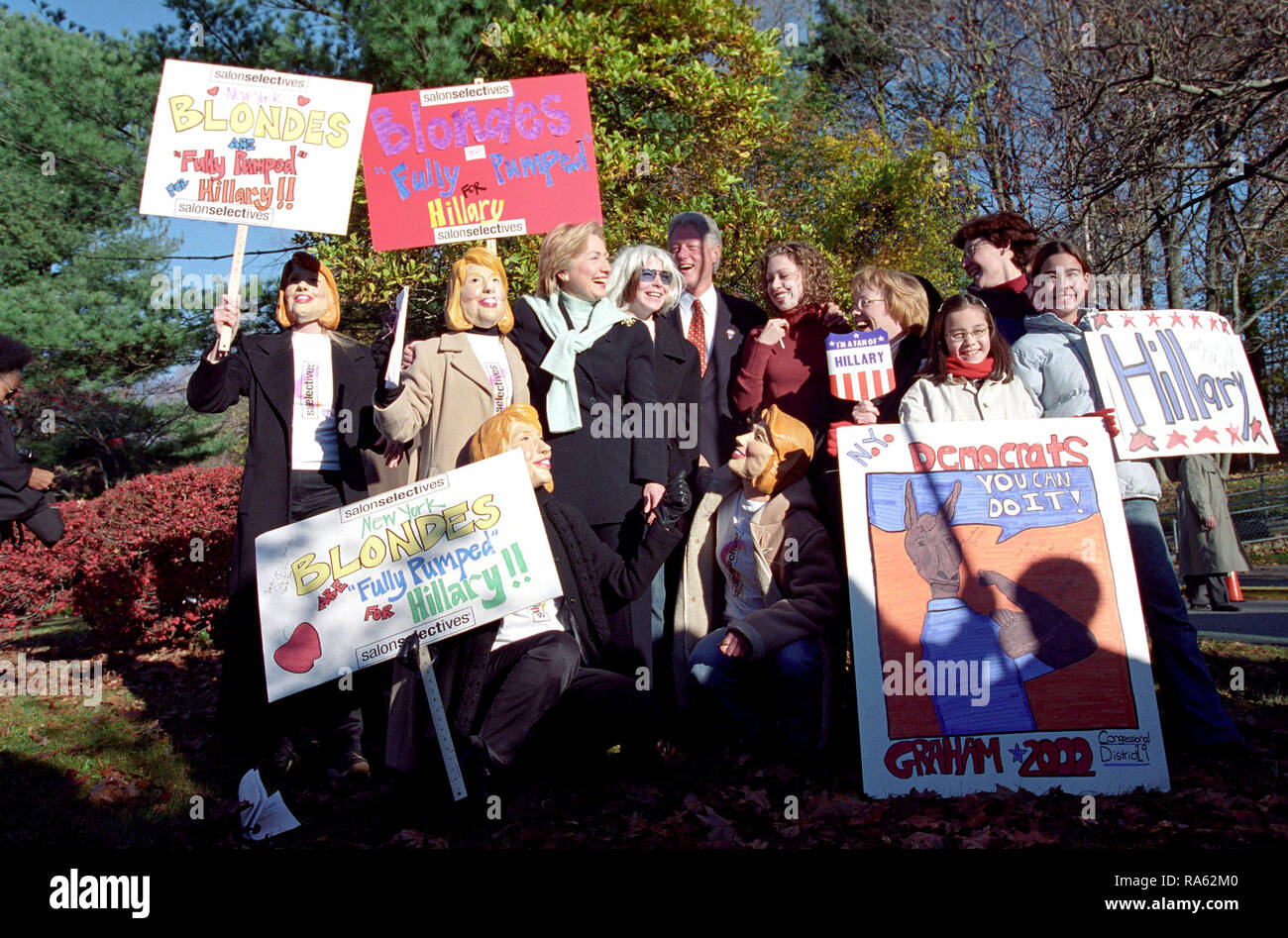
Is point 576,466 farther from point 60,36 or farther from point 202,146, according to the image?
point 60,36

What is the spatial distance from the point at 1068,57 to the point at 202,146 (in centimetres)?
1033

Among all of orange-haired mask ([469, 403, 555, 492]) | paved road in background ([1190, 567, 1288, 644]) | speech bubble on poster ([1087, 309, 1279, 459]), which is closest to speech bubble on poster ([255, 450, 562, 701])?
orange-haired mask ([469, 403, 555, 492])

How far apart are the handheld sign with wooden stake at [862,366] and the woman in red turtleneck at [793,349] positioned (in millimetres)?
566

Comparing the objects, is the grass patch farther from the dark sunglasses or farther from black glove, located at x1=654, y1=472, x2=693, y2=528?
the dark sunglasses

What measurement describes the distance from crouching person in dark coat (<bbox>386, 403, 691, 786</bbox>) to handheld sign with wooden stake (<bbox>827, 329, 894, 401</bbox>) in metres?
0.82

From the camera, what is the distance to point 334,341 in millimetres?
4953

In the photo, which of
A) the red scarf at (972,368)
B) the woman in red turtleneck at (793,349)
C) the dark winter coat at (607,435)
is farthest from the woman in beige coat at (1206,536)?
the dark winter coat at (607,435)

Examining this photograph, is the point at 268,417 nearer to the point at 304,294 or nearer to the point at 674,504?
the point at 304,294

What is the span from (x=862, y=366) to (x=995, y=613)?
3.75 ft

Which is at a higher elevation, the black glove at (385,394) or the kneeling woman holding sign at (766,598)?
the black glove at (385,394)

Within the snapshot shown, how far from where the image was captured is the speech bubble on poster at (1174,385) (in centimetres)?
428

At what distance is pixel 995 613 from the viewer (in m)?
3.82

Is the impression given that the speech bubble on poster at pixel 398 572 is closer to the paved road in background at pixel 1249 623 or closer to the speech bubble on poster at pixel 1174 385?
the speech bubble on poster at pixel 1174 385
